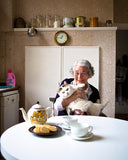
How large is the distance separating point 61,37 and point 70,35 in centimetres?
16

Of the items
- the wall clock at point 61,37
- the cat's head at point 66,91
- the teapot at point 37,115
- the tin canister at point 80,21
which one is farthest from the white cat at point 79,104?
the tin canister at point 80,21

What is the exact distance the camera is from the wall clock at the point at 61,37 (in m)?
3.07

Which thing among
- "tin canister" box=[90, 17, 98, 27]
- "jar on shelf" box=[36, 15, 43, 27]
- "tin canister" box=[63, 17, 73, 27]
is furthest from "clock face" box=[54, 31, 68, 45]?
"tin canister" box=[90, 17, 98, 27]

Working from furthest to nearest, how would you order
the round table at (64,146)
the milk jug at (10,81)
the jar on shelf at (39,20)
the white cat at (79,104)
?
the jar on shelf at (39,20), the milk jug at (10,81), the white cat at (79,104), the round table at (64,146)

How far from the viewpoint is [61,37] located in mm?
3070

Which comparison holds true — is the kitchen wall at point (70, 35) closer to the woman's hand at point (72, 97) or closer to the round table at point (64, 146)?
the woman's hand at point (72, 97)

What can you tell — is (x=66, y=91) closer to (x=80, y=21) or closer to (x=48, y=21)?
(x=80, y=21)

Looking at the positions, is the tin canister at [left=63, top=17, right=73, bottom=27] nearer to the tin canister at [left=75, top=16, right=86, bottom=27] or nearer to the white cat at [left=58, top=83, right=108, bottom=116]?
the tin canister at [left=75, top=16, right=86, bottom=27]

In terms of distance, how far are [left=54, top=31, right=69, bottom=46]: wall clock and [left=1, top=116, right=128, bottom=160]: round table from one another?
2.15 meters

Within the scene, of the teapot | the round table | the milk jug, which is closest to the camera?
the round table

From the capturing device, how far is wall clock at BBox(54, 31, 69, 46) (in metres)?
3.07

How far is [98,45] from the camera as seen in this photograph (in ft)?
10.1

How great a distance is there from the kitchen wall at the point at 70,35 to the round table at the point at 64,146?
1.97 meters

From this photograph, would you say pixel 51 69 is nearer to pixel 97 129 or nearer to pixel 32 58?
pixel 32 58
